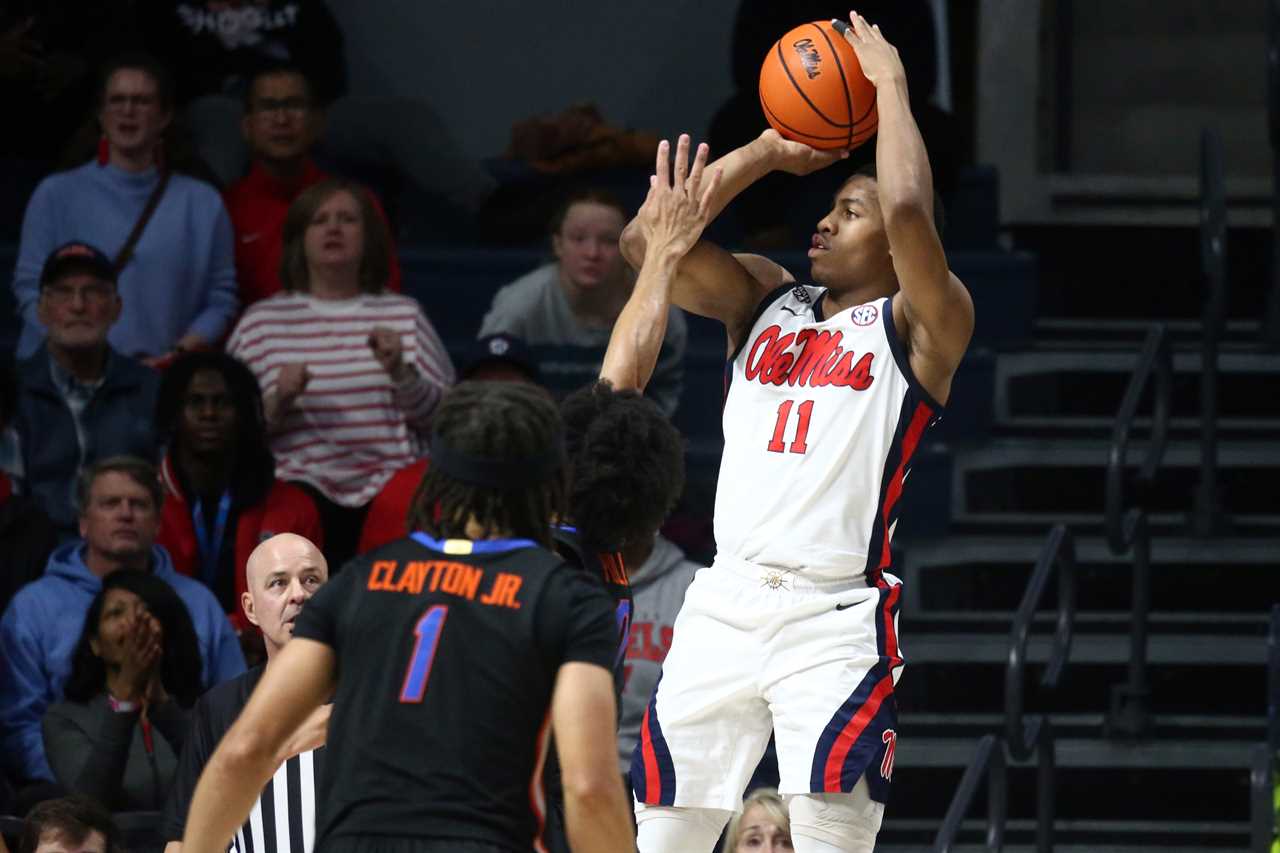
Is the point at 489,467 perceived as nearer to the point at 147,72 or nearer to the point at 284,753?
the point at 284,753

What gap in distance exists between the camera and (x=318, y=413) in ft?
27.9

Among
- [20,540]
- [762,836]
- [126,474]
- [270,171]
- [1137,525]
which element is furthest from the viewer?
[270,171]

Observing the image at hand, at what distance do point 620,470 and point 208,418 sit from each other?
3.38 meters

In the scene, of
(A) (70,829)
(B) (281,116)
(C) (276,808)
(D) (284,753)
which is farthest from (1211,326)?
(D) (284,753)

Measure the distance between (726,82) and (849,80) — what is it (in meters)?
5.61

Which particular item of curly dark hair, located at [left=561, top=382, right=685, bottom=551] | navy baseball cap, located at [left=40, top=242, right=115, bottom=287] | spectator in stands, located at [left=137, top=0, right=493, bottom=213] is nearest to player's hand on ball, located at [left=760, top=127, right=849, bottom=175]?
curly dark hair, located at [left=561, top=382, right=685, bottom=551]

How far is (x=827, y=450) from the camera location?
5504 mm

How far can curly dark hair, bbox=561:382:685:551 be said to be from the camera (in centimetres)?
489

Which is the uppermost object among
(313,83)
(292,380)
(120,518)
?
(313,83)

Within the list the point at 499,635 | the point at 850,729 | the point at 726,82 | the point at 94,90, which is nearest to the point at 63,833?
the point at 850,729

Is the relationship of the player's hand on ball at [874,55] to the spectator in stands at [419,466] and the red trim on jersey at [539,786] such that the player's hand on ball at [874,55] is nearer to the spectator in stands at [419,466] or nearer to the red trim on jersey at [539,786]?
the red trim on jersey at [539,786]

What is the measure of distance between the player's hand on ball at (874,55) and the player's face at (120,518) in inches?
114

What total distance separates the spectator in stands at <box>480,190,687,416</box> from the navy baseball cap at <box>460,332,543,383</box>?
0.34 m

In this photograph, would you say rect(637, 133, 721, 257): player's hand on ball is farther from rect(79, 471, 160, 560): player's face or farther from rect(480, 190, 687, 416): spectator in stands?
rect(480, 190, 687, 416): spectator in stands
